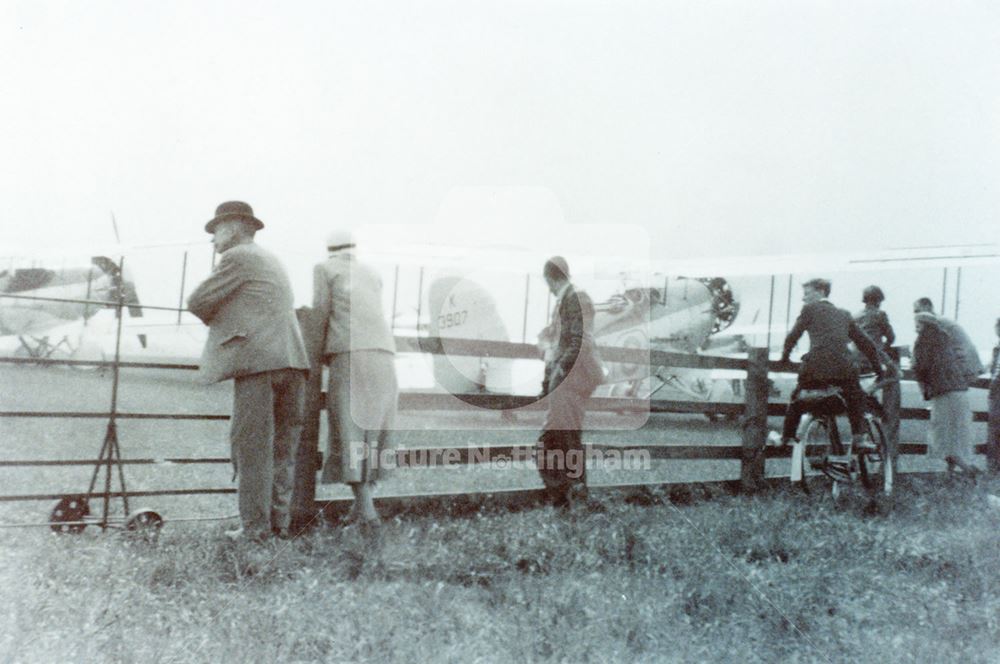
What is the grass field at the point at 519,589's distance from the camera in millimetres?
2584

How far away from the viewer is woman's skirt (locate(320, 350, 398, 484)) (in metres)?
4.11

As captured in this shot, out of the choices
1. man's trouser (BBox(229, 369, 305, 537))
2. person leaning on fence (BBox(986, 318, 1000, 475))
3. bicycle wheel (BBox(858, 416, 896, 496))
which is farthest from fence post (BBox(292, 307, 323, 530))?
person leaning on fence (BBox(986, 318, 1000, 475))

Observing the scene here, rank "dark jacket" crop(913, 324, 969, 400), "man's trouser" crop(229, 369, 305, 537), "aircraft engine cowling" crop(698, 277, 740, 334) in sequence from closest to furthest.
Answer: "man's trouser" crop(229, 369, 305, 537)
"dark jacket" crop(913, 324, 969, 400)
"aircraft engine cowling" crop(698, 277, 740, 334)

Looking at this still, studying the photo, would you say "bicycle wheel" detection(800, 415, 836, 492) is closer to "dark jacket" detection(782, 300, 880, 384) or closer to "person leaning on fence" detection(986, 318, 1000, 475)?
"dark jacket" detection(782, 300, 880, 384)

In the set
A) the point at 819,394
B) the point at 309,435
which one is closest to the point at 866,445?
the point at 819,394

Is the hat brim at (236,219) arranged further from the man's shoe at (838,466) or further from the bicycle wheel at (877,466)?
the bicycle wheel at (877,466)

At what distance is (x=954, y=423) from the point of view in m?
6.80

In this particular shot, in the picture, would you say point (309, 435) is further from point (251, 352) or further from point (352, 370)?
point (251, 352)

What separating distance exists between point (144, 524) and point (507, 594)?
5.66 feet

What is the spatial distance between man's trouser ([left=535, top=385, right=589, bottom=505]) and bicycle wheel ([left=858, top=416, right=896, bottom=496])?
7.14 feet

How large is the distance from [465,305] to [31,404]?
659cm

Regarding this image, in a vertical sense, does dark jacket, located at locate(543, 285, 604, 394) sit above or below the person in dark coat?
below

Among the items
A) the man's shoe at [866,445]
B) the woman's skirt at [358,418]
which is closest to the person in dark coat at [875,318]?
the man's shoe at [866,445]

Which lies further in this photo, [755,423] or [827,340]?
[755,423]
